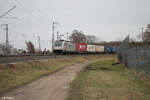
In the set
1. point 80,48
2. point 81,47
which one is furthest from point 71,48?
point 81,47

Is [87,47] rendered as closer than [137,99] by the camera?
No

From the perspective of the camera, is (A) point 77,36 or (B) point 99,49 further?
(A) point 77,36

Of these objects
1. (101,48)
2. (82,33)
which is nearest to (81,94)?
(101,48)

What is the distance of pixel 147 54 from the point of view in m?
11.1

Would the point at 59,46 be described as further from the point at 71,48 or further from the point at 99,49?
the point at 99,49

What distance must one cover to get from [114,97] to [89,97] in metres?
1.19

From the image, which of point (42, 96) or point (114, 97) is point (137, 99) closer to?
point (114, 97)

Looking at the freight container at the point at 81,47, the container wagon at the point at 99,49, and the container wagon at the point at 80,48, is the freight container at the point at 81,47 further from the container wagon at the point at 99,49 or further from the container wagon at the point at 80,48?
the container wagon at the point at 99,49

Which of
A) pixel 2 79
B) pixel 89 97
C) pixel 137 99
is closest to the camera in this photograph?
pixel 137 99

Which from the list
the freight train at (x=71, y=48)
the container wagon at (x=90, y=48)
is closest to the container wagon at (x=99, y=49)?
the freight train at (x=71, y=48)

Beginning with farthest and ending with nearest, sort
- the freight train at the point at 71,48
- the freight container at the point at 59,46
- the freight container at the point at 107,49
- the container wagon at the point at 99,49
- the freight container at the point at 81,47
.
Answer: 1. the freight container at the point at 107,49
2. the container wagon at the point at 99,49
3. the freight container at the point at 81,47
4. the freight train at the point at 71,48
5. the freight container at the point at 59,46

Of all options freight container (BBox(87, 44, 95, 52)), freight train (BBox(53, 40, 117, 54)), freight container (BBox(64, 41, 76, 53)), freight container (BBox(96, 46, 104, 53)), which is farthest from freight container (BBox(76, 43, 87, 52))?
freight container (BBox(96, 46, 104, 53))

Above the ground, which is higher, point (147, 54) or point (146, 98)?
point (147, 54)

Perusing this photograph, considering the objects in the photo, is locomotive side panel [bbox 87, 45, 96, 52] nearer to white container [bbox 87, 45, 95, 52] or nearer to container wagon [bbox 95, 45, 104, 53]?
white container [bbox 87, 45, 95, 52]
